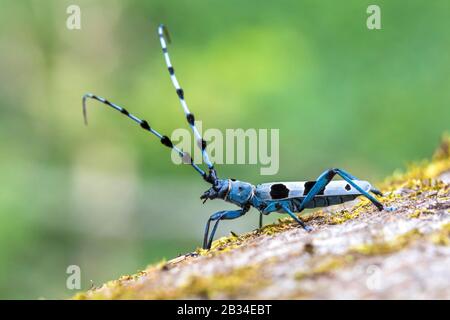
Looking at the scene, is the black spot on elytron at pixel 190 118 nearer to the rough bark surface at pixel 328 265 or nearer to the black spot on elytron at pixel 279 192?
the black spot on elytron at pixel 279 192

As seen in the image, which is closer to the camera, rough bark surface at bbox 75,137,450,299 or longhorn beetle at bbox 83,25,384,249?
rough bark surface at bbox 75,137,450,299

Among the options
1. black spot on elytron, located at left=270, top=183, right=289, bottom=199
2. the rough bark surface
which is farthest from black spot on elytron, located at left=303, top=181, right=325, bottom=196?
the rough bark surface

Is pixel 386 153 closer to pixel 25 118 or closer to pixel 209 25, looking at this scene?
pixel 209 25

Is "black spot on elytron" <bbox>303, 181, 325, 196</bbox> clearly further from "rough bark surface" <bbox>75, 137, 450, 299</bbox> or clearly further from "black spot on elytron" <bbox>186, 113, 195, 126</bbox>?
"black spot on elytron" <bbox>186, 113, 195, 126</bbox>

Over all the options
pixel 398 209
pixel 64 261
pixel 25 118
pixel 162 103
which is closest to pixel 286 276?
pixel 398 209

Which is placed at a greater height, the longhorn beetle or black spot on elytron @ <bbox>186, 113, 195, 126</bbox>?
black spot on elytron @ <bbox>186, 113, 195, 126</bbox>

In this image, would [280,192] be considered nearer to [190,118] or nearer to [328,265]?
[190,118]

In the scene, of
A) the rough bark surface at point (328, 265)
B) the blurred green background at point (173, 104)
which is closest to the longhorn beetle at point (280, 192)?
the rough bark surface at point (328, 265)
